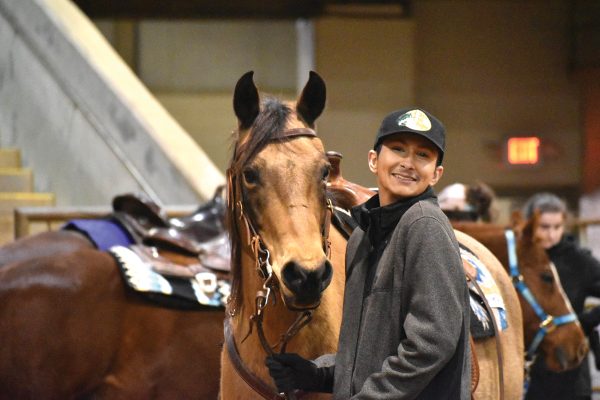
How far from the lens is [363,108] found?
11.9m

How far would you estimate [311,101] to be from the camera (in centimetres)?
336

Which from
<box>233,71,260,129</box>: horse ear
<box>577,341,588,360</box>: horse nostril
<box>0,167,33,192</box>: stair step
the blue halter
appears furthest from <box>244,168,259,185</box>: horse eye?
<box>0,167,33,192</box>: stair step

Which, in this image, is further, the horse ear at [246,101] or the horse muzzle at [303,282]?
the horse ear at [246,101]

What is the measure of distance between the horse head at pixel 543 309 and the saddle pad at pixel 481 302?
121cm

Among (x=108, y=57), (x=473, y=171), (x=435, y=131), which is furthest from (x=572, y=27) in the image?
A: (x=435, y=131)

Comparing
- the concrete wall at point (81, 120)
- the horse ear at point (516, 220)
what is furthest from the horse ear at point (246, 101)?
the concrete wall at point (81, 120)

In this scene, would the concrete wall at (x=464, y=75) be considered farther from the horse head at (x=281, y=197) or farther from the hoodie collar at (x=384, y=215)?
the hoodie collar at (x=384, y=215)

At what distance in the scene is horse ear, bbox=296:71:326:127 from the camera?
3.32 m

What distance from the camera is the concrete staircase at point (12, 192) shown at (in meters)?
7.70

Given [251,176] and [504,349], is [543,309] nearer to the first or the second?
[504,349]

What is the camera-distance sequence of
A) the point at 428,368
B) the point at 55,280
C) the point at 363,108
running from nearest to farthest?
the point at 428,368 < the point at 55,280 < the point at 363,108

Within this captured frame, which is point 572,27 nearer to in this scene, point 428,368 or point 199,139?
point 199,139

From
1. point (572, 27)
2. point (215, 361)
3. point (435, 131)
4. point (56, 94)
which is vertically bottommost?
point (215, 361)

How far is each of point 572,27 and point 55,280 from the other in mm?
8971
